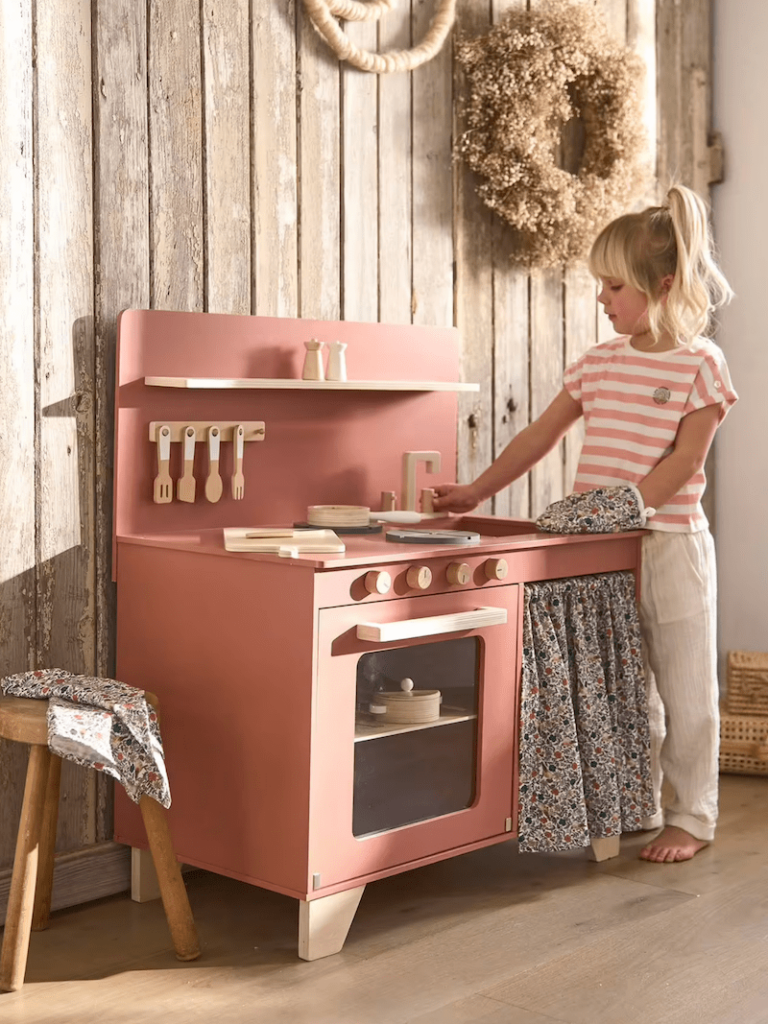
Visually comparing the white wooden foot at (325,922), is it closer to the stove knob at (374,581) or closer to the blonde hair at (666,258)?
the stove knob at (374,581)

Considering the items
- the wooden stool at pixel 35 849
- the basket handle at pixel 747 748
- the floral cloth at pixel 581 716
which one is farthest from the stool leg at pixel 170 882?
the basket handle at pixel 747 748

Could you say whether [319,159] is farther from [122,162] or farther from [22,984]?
[22,984]

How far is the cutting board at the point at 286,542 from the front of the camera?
7.87 feet

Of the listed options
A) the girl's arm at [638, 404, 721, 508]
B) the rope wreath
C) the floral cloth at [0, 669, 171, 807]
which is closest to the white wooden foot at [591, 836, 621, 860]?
the girl's arm at [638, 404, 721, 508]

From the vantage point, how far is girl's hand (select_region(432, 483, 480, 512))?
10.3 feet

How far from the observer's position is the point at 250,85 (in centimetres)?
283

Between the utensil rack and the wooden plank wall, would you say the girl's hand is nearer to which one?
the wooden plank wall

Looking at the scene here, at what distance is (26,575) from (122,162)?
2.65ft

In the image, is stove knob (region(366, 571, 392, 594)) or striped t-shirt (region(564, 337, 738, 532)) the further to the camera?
striped t-shirt (region(564, 337, 738, 532))

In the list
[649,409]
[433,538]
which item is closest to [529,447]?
[649,409]

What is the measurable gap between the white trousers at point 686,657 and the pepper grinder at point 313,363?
801mm

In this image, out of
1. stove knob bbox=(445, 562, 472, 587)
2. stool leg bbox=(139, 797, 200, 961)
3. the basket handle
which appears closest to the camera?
stool leg bbox=(139, 797, 200, 961)

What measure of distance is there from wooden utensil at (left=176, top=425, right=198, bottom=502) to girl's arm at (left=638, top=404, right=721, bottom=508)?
3.09 ft

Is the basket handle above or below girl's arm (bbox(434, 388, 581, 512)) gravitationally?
below
